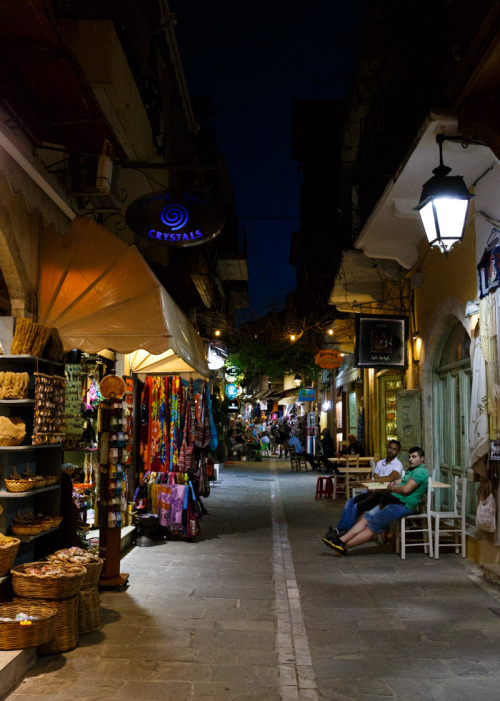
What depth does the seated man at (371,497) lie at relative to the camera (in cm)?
953

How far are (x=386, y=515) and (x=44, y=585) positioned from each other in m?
5.38

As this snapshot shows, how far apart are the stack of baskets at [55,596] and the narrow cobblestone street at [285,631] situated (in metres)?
0.12

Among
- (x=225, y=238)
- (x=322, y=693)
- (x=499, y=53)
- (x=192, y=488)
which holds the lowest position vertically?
(x=322, y=693)

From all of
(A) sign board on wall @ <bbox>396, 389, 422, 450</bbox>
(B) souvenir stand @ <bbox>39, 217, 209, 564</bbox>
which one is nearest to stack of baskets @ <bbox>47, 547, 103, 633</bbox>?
(B) souvenir stand @ <bbox>39, 217, 209, 564</bbox>

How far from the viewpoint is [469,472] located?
26.3 ft

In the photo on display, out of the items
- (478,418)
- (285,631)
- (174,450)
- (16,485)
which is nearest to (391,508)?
(478,418)

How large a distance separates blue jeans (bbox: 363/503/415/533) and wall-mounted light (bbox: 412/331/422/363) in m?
3.50

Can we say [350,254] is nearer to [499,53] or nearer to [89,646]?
[499,53]

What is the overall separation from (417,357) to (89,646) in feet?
27.1

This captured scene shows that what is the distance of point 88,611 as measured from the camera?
5652 millimetres

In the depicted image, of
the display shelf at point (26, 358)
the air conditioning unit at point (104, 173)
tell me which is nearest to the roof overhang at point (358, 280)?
the air conditioning unit at point (104, 173)

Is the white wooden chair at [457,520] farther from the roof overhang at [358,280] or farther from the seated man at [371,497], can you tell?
the roof overhang at [358,280]

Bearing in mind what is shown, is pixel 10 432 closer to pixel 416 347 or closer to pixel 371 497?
pixel 371 497

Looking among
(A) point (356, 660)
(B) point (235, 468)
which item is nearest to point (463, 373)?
(A) point (356, 660)
